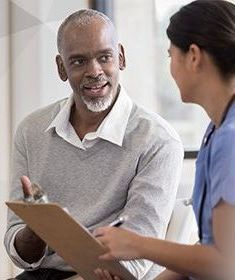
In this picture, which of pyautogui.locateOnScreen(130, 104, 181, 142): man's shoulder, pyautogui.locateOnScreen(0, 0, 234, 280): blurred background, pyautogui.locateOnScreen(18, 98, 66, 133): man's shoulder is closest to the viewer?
pyautogui.locateOnScreen(130, 104, 181, 142): man's shoulder

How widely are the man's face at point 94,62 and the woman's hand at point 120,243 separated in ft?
2.22

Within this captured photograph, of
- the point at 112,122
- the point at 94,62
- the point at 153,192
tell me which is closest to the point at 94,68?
the point at 94,62

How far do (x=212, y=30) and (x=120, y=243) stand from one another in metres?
0.51

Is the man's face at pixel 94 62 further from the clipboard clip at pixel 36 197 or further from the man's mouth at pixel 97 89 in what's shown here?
the clipboard clip at pixel 36 197

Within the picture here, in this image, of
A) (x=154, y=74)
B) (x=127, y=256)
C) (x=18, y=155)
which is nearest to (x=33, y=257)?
(x=18, y=155)

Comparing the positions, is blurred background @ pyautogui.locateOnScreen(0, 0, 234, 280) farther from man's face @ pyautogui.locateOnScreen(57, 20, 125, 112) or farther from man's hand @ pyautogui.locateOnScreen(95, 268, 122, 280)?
man's hand @ pyautogui.locateOnScreen(95, 268, 122, 280)

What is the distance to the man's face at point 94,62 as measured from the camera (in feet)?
5.74

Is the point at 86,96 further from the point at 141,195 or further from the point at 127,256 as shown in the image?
the point at 127,256

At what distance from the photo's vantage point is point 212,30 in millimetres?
1170

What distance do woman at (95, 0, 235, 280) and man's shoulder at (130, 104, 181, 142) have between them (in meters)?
0.44

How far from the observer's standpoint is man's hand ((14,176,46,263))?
1.69m

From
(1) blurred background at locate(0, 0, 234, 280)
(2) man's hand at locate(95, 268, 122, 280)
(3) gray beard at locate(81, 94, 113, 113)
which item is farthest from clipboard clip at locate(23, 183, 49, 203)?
(1) blurred background at locate(0, 0, 234, 280)

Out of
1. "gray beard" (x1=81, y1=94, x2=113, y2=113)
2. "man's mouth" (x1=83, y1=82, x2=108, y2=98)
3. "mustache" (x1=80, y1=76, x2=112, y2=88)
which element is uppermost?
"mustache" (x1=80, y1=76, x2=112, y2=88)

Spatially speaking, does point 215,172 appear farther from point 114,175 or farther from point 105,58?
point 105,58
